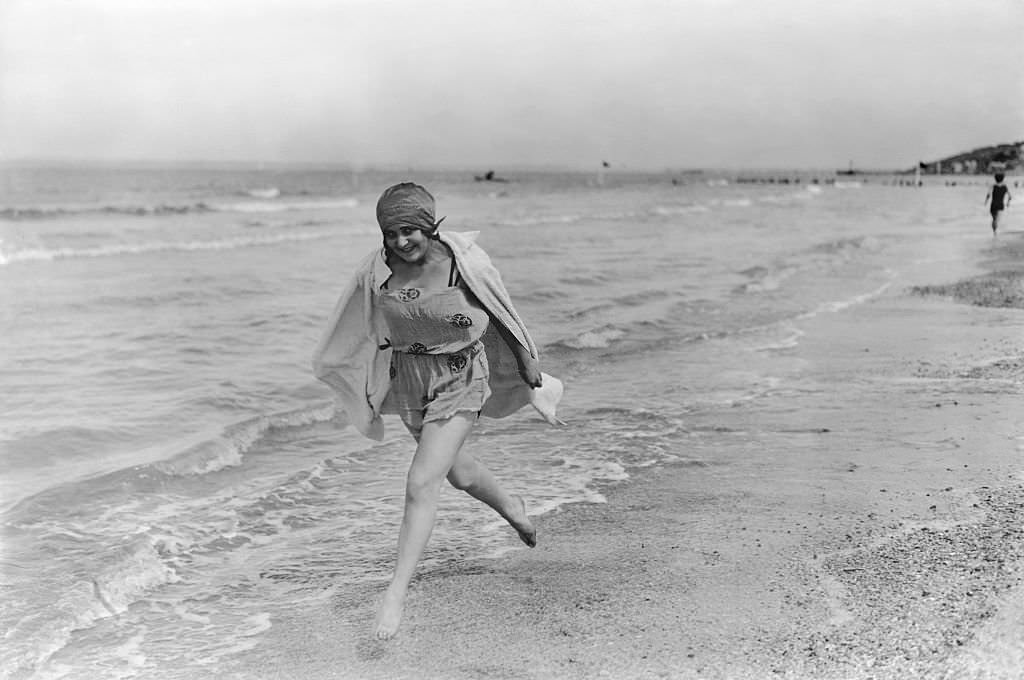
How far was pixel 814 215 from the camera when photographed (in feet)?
143

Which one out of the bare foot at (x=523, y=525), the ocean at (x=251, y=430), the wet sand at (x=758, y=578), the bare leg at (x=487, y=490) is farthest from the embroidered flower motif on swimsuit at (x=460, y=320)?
the ocean at (x=251, y=430)

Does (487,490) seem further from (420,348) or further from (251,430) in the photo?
(251,430)

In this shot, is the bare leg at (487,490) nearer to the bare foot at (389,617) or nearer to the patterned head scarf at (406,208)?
the bare foot at (389,617)

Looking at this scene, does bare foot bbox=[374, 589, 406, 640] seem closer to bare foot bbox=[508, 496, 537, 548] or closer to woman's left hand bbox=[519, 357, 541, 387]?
bare foot bbox=[508, 496, 537, 548]

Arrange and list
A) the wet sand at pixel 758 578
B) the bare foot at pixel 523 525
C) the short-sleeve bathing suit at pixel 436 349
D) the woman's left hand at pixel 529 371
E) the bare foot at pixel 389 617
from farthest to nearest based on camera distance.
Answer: the bare foot at pixel 523 525 < the woman's left hand at pixel 529 371 < the short-sleeve bathing suit at pixel 436 349 < the bare foot at pixel 389 617 < the wet sand at pixel 758 578

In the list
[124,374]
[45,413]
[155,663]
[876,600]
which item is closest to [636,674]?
[876,600]

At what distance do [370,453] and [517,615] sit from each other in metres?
3.16

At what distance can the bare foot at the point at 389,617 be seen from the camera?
3633mm

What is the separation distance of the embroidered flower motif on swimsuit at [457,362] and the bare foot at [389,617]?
88cm

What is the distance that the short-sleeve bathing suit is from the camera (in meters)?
3.82

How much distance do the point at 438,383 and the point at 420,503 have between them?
0.47 m

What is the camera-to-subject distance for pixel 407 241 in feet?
12.2

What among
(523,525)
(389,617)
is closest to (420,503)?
(389,617)

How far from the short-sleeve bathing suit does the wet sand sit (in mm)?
844
